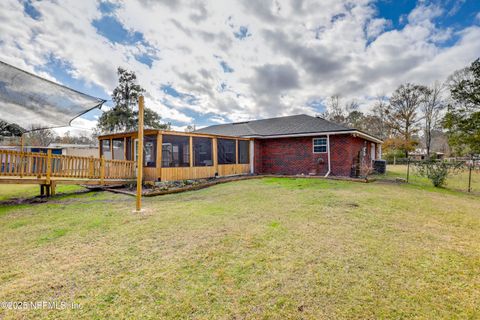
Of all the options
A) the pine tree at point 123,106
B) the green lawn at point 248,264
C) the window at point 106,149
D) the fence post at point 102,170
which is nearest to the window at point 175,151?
the fence post at point 102,170

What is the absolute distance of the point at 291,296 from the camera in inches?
83.8

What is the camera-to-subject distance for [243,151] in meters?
13.3

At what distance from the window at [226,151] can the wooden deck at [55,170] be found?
176 inches

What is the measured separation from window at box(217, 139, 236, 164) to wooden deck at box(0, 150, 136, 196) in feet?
14.7

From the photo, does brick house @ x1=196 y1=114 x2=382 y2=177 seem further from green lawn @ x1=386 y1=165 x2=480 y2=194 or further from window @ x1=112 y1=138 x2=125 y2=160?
window @ x1=112 y1=138 x2=125 y2=160

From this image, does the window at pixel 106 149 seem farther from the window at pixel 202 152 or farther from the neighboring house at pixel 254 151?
the window at pixel 202 152

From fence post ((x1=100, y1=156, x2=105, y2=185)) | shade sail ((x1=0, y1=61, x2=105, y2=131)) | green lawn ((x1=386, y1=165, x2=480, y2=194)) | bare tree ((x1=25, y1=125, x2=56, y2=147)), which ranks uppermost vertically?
bare tree ((x1=25, y1=125, x2=56, y2=147))

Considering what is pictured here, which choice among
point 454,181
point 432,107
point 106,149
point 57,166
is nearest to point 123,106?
point 106,149

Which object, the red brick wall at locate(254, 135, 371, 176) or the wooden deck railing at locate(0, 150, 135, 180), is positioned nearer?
the wooden deck railing at locate(0, 150, 135, 180)

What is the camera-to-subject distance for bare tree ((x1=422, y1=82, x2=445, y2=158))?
25703 millimetres

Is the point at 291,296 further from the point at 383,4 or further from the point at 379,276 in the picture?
the point at 383,4

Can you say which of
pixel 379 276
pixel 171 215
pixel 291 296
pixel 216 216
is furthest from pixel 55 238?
pixel 379 276

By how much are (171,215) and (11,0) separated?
7477 mm

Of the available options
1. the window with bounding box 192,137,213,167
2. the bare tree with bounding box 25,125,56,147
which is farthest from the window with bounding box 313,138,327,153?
the bare tree with bounding box 25,125,56,147
